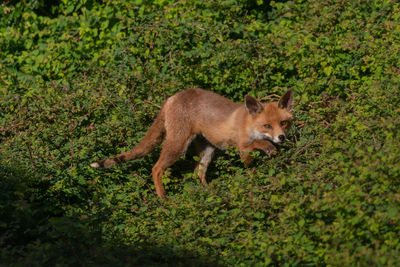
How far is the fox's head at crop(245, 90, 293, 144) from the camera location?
261 inches

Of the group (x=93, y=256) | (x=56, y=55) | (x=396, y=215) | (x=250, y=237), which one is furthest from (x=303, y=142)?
(x=56, y=55)

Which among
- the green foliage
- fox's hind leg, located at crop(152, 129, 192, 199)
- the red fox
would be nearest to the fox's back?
the red fox

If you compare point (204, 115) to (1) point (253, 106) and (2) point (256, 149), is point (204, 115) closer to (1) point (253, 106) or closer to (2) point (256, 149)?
(1) point (253, 106)

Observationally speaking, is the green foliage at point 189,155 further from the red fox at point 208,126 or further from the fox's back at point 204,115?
the fox's back at point 204,115

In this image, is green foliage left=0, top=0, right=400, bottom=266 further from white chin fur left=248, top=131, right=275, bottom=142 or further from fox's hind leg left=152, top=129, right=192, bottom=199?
white chin fur left=248, top=131, right=275, bottom=142

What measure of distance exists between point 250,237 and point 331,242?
0.83 metres

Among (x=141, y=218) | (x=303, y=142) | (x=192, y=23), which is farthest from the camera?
(x=192, y=23)

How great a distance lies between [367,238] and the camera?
425 centimetres

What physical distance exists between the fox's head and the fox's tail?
1.31 metres

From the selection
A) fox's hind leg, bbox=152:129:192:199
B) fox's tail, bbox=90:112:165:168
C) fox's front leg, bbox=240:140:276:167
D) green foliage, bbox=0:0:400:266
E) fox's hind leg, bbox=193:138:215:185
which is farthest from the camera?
fox's hind leg, bbox=193:138:215:185

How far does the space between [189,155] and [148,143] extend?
1.02 metres

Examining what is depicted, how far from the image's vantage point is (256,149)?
6.60m

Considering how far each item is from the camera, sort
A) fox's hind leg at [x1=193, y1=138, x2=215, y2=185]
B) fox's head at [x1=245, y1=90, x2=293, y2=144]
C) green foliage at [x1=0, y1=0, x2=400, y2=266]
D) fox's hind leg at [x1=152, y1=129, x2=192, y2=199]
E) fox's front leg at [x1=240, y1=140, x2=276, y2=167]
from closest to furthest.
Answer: green foliage at [x1=0, y1=0, x2=400, y2=266] < fox's front leg at [x1=240, y1=140, x2=276, y2=167] < fox's head at [x1=245, y1=90, x2=293, y2=144] < fox's hind leg at [x1=152, y1=129, x2=192, y2=199] < fox's hind leg at [x1=193, y1=138, x2=215, y2=185]

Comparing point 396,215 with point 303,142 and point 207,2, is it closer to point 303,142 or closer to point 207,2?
point 303,142
